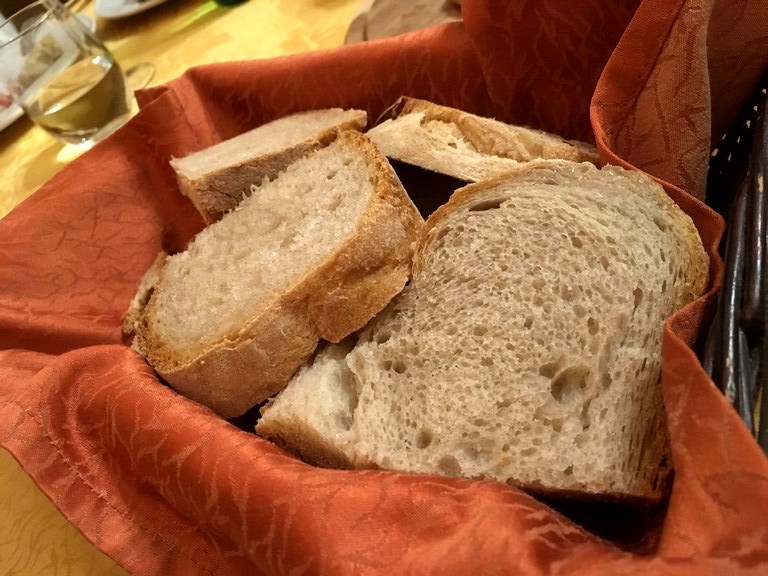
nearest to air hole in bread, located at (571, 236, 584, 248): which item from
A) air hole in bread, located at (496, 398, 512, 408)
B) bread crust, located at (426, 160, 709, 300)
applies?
bread crust, located at (426, 160, 709, 300)

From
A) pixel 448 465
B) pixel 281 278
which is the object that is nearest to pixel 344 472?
pixel 448 465

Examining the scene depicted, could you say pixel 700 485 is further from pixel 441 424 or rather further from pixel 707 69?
pixel 707 69

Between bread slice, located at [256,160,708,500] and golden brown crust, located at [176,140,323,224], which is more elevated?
golden brown crust, located at [176,140,323,224]

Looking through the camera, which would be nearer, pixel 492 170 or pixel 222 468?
pixel 222 468

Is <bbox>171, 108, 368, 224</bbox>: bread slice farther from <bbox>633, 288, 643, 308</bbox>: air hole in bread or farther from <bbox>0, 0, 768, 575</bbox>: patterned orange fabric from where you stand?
<bbox>633, 288, 643, 308</bbox>: air hole in bread

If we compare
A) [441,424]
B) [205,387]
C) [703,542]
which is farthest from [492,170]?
[703,542]

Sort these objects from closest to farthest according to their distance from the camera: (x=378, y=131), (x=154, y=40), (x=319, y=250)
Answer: (x=319, y=250) < (x=378, y=131) < (x=154, y=40)

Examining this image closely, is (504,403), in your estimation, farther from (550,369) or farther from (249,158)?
(249,158)
